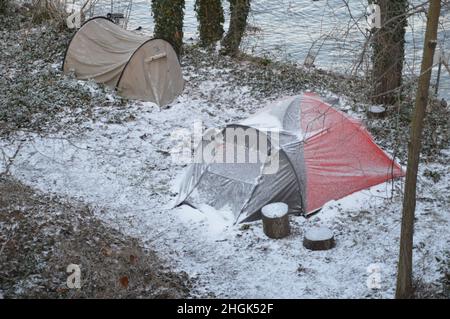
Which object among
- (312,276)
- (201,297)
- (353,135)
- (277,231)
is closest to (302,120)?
(353,135)

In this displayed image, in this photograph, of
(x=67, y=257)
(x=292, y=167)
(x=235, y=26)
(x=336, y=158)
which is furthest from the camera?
(x=235, y=26)

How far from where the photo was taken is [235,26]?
16734mm

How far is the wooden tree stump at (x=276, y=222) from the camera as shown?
9594 millimetres

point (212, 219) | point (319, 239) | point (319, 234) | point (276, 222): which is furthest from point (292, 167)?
point (212, 219)

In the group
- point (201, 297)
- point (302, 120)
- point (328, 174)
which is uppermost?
point (302, 120)

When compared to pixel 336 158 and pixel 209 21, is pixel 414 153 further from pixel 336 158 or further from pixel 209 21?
pixel 209 21

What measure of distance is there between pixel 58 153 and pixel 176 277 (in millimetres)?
4439

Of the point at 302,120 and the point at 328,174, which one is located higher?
the point at 302,120

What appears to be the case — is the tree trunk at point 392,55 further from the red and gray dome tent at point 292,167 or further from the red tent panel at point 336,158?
the red and gray dome tent at point 292,167

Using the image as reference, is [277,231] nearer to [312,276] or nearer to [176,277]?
[312,276]

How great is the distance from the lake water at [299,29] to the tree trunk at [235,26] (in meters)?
0.98

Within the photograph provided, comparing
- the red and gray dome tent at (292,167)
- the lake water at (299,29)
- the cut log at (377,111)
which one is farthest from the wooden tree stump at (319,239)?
the lake water at (299,29)

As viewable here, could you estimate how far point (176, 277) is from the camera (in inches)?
343

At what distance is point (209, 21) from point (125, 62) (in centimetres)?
405
